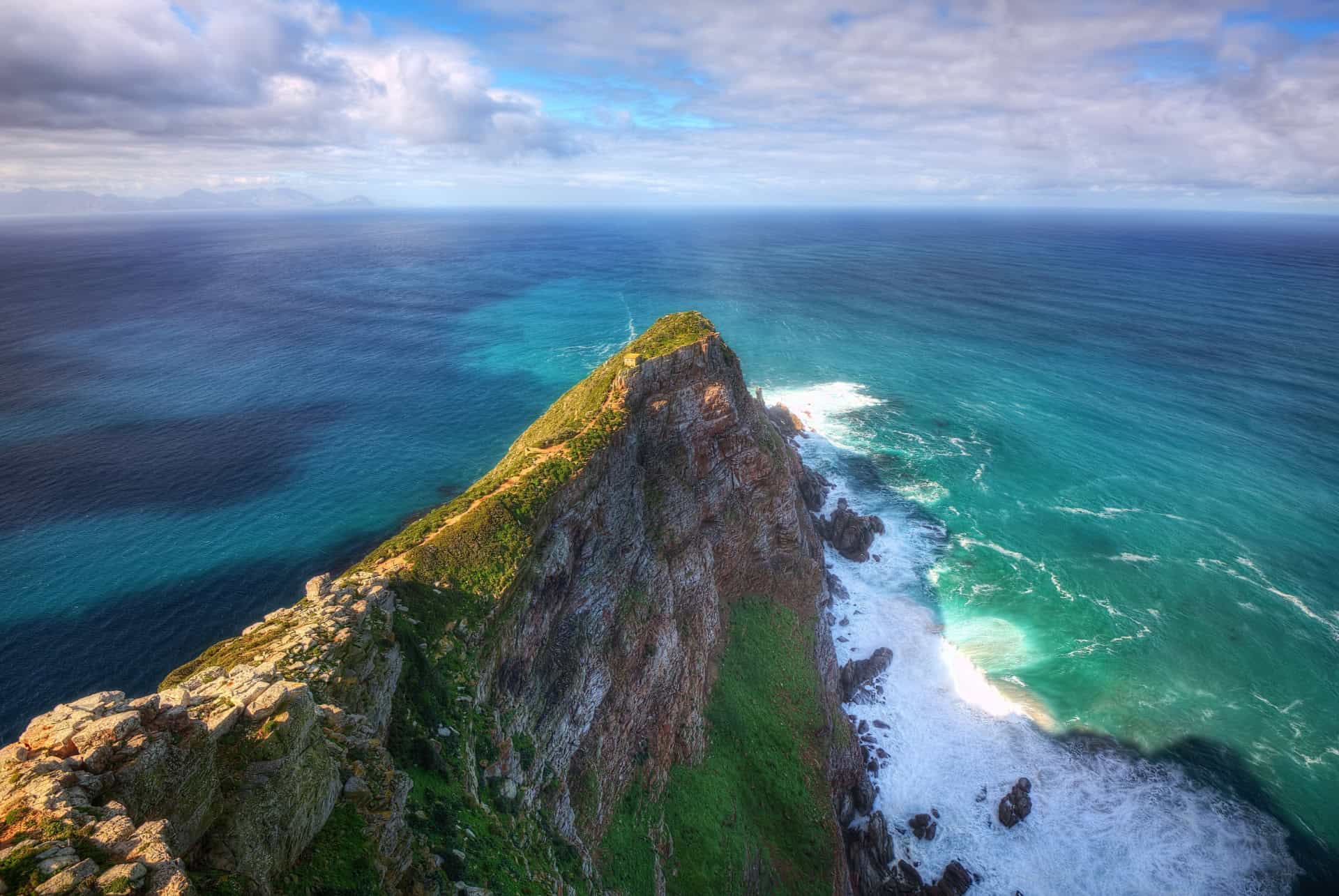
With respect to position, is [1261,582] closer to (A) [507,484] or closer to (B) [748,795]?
(B) [748,795]

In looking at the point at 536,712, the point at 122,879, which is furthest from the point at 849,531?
the point at 122,879

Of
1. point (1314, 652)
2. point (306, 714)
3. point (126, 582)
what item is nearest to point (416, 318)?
point (126, 582)

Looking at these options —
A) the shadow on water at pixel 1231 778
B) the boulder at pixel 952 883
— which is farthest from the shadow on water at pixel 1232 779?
the boulder at pixel 952 883

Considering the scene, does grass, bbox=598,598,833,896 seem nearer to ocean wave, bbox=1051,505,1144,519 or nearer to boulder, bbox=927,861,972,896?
boulder, bbox=927,861,972,896

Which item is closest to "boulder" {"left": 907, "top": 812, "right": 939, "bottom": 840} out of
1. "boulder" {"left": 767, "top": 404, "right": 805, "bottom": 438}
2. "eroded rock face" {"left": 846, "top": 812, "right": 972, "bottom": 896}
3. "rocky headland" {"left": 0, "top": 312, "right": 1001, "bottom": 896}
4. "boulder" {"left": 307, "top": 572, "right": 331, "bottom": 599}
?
"rocky headland" {"left": 0, "top": 312, "right": 1001, "bottom": 896}

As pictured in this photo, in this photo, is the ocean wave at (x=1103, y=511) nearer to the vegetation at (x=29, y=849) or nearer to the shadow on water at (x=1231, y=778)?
the shadow on water at (x=1231, y=778)

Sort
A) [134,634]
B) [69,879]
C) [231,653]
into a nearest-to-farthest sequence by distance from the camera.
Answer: [69,879]
[231,653]
[134,634]
